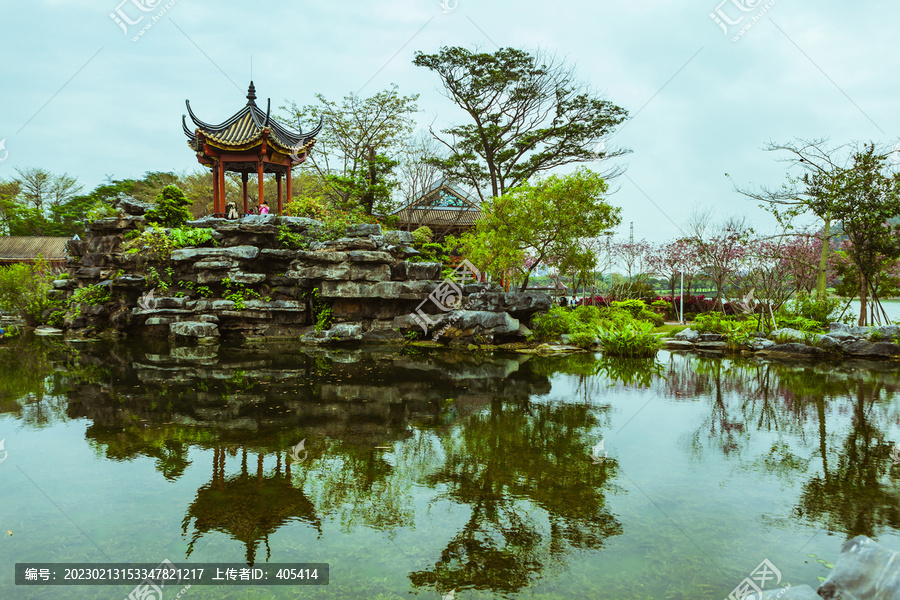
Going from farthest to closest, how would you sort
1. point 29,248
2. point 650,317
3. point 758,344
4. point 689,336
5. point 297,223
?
point 29,248, point 650,317, point 297,223, point 689,336, point 758,344

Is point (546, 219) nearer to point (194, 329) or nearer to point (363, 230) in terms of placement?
point (363, 230)

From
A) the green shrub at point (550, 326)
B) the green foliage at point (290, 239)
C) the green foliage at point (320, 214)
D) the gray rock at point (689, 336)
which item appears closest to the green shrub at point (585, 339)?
the green shrub at point (550, 326)

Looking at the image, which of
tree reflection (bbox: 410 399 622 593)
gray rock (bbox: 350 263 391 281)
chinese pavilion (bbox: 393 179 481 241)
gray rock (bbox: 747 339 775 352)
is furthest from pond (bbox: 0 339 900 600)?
chinese pavilion (bbox: 393 179 481 241)

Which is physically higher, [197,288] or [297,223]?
[297,223]

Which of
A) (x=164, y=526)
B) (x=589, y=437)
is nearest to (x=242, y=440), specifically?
(x=164, y=526)

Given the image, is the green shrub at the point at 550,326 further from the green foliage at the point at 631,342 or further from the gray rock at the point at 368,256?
the gray rock at the point at 368,256

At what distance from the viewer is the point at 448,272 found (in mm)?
13398

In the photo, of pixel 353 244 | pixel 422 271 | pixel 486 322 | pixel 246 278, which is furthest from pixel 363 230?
pixel 486 322

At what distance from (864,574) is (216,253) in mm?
13606

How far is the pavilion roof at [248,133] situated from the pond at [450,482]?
30.2 feet

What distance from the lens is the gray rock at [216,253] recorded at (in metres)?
12.8
